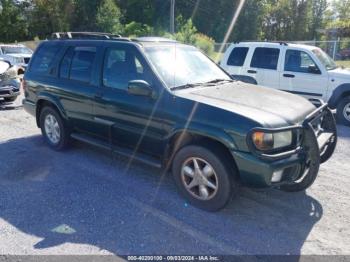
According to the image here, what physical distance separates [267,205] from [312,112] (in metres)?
1.18

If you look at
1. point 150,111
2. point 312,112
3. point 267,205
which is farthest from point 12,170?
point 312,112

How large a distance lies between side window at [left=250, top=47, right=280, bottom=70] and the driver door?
27cm

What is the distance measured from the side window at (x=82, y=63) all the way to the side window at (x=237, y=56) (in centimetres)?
523

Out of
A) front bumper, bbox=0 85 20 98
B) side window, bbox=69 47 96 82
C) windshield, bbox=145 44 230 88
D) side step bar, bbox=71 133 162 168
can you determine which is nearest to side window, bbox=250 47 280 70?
windshield, bbox=145 44 230 88

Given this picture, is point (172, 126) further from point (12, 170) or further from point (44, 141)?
point (44, 141)

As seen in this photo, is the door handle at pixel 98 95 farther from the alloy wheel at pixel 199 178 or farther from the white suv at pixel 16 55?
the white suv at pixel 16 55

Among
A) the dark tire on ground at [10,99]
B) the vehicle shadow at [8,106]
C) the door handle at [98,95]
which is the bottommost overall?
the vehicle shadow at [8,106]

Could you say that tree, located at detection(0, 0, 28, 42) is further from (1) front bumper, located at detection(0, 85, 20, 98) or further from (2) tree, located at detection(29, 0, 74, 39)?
(1) front bumper, located at detection(0, 85, 20, 98)

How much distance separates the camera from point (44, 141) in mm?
6391

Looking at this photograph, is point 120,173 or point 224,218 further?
point 120,173

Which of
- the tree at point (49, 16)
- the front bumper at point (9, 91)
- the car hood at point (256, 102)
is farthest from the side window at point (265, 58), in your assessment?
the tree at point (49, 16)

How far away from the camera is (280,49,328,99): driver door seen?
830cm

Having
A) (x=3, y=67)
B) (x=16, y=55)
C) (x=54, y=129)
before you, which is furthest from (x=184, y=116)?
(x=16, y=55)

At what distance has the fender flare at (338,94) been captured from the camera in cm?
802
